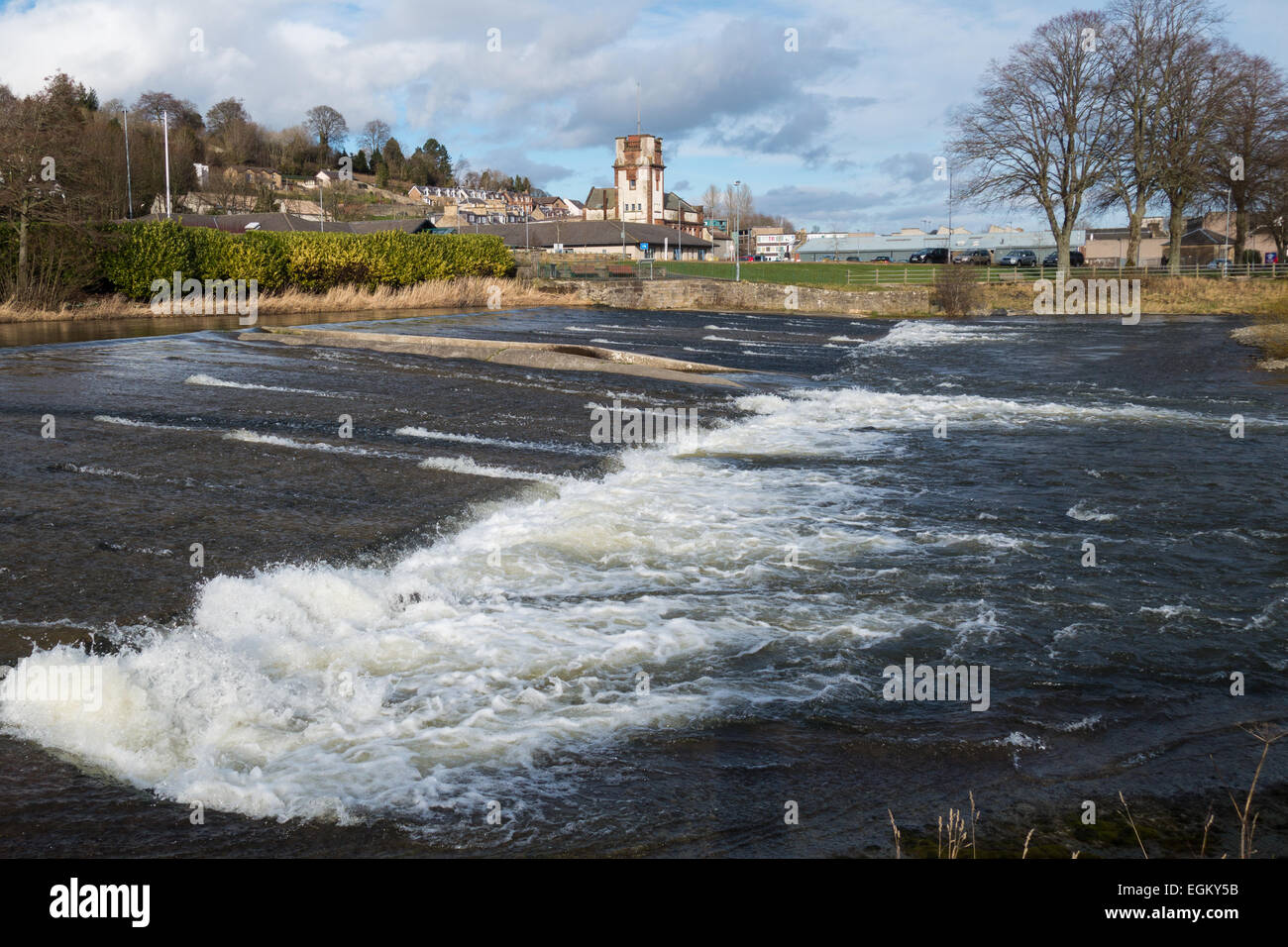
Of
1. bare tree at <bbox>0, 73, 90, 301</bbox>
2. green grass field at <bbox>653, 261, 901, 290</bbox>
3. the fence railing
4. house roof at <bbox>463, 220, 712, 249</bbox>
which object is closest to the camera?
bare tree at <bbox>0, 73, 90, 301</bbox>

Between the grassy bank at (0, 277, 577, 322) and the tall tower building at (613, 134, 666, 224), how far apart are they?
284 ft

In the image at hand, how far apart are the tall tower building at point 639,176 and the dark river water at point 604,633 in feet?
411

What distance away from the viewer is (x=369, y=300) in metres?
36.3

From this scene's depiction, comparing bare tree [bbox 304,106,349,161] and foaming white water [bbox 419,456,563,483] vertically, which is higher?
bare tree [bbox 304,106,349,161]

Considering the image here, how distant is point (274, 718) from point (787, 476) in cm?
805

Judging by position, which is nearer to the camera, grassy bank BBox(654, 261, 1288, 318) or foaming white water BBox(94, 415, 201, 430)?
foaming white water BBox(94, 415, 201, 430)

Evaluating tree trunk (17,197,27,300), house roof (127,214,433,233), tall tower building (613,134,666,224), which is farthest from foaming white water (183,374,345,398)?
tall tower building (613,134,666,224)

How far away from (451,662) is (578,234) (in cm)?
10473

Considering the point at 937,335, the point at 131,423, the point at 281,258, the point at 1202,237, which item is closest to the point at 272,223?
the point at 281,258

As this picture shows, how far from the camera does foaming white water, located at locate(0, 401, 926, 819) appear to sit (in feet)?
17.3

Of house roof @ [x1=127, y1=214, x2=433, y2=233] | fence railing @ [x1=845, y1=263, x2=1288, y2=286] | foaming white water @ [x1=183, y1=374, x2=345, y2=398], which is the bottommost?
foaming white water @ [x1=183, y1=374, x2=345, y2=398]

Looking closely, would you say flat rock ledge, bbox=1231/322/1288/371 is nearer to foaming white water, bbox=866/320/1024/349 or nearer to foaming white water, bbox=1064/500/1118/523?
foaming white water, bbox=866/320/1024/349
